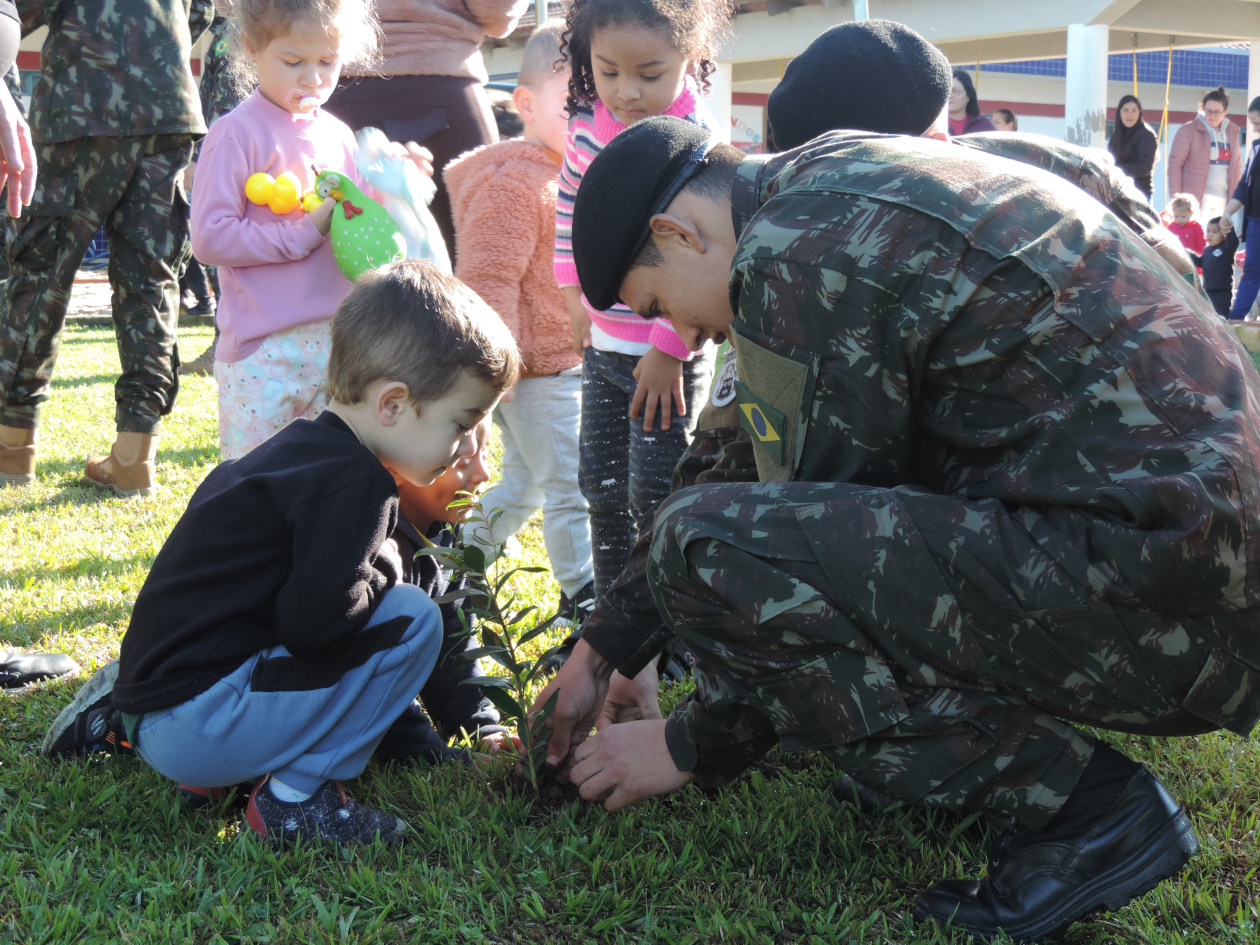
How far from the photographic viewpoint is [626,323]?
119 inches

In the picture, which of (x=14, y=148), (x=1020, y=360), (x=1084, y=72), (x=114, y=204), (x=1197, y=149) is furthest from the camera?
(x=1197, y=149)

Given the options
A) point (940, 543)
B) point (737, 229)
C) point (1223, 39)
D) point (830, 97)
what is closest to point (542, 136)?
point (830, 97)

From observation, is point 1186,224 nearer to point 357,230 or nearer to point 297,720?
point 357,230

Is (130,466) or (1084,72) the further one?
(1084,72)

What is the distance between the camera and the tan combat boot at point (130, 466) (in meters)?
4.72

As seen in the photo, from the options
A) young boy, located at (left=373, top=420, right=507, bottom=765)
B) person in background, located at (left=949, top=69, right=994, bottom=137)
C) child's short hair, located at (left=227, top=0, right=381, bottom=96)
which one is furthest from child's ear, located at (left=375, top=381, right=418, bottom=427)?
person in background, located at (left=949, top=69, right=994, bottom=137)

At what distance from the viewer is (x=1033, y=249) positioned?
1733 millimetres

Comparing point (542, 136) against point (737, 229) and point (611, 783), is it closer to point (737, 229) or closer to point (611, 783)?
point (737, 229)

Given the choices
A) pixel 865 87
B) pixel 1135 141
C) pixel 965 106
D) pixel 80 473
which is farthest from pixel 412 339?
pixel 1135 141

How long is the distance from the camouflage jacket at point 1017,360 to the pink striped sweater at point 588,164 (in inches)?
43.8

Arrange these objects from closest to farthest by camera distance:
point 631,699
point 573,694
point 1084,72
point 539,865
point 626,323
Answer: point 539,865 < point 573,694 < point 631,699 < point 626,323 < point 1084,72

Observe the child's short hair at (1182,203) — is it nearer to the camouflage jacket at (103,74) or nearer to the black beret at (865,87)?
the black beret at (865,87)

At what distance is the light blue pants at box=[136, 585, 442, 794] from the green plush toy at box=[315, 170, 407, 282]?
1259 mm

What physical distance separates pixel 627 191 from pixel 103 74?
314 centimetres
